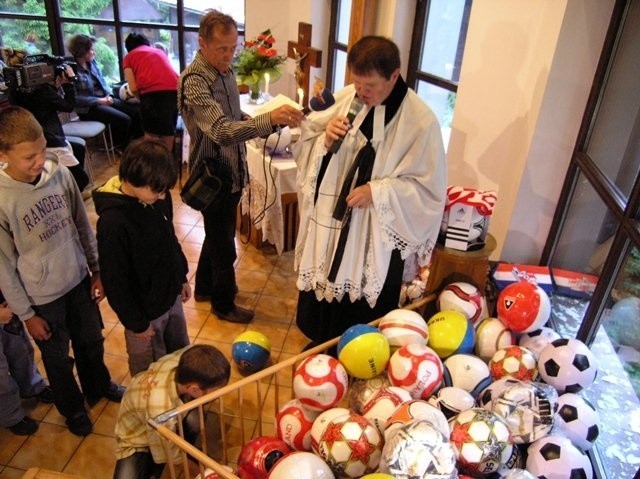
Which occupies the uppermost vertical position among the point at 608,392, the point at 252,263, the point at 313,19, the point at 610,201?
the point at 313,19

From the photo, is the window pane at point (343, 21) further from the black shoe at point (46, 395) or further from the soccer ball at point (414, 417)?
the soccer ball at point (414, 417)

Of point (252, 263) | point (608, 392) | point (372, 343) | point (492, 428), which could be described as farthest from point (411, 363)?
point (252, 263)

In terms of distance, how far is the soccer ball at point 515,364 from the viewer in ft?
6.04

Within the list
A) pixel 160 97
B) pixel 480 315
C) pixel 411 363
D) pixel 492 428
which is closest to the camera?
pixel 492 428

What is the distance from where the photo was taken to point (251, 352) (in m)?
2.49

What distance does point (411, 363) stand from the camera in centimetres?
178

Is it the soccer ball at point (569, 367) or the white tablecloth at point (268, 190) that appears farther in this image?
the white tablecloth at point (268, 190)

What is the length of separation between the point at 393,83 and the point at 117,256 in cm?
111

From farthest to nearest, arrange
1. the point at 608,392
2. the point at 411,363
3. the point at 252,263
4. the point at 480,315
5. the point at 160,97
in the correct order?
the point at 160,97 < the point at 252,263 < the point at 480,315 < the point at 608,392 < the point at 411,363

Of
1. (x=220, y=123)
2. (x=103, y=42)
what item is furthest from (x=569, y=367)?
(x=103, y=42)

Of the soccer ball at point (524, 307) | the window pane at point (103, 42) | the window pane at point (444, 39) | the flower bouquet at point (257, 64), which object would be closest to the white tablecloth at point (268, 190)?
the flower bouquet at point (257, 64)

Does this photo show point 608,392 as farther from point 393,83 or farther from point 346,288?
point 393,83

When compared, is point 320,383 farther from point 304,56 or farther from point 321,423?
point 304,56

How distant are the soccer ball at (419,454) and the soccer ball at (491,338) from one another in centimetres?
65
